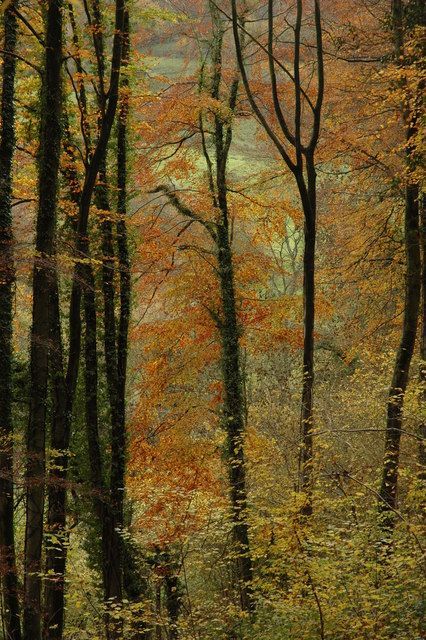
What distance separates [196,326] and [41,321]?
6.84 m

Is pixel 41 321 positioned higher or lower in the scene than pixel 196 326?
lower

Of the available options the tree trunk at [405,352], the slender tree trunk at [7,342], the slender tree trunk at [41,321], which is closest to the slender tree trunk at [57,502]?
the slender tree trunk at [7,342]

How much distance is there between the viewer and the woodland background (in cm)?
719

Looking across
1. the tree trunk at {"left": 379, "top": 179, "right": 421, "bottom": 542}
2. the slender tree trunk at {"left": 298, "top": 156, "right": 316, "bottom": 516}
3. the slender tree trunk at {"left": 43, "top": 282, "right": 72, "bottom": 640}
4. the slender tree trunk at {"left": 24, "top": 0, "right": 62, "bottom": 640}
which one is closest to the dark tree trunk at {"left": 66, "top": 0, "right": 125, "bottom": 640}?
the slender tree trunk at {"left": 43, "top": 282, "right": 72, "bottom": 640}

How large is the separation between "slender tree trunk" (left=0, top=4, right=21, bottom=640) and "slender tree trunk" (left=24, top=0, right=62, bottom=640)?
201 millimetres

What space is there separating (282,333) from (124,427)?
3809mm

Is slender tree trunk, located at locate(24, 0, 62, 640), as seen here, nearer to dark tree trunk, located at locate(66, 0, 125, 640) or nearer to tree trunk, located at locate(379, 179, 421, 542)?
dark tree trunk, located at locate(66, 0, 125, 640)

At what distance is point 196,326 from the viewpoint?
46.1ft

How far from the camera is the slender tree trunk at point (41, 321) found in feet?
23.3

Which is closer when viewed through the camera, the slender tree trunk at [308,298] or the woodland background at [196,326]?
the woodland background at [196,326]

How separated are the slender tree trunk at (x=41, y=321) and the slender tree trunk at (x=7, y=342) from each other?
0.20 m

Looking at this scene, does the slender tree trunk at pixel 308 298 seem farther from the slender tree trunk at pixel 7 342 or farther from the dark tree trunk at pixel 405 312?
the slender tree trunk at pixel 7 342

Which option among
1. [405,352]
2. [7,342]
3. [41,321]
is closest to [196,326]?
[405,352]

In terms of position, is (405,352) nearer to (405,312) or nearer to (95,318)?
(405,312)
